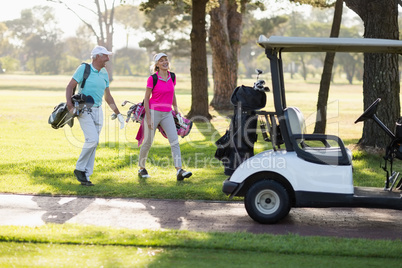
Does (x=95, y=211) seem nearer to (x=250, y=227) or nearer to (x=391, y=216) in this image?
(x=250, y=227)

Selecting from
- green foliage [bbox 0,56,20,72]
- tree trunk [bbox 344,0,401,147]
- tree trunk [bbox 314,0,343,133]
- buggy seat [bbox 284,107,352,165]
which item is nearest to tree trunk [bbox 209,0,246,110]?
tree trunk [bbox 314,0,343,133]

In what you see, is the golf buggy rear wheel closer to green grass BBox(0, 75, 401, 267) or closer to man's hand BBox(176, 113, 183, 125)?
green grass BBox(0, 75, 401, 267)

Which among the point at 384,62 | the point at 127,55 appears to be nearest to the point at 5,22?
the point at 127,55

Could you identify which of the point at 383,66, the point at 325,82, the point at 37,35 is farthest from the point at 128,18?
the point at 383,66

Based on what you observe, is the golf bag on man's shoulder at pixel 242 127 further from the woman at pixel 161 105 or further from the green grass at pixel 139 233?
the woman at pixel 161 105

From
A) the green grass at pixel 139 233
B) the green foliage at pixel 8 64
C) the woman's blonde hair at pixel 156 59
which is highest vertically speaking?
the green foliage at pixel 8 64

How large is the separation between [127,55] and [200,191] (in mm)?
98485

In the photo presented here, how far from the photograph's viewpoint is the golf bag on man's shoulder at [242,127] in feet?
21.0

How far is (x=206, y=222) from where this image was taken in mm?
6152

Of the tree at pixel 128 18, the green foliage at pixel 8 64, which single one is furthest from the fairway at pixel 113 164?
the tree at pixel 128 18

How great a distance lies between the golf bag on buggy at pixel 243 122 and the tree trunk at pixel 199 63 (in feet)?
37.4

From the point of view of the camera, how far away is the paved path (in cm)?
593

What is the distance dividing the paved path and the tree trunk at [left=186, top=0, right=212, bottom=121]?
36.4 ft

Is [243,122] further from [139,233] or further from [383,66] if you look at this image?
[383,66]
